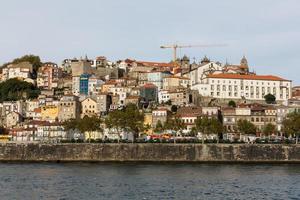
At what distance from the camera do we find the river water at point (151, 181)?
134 ft

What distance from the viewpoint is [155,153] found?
6975 cm

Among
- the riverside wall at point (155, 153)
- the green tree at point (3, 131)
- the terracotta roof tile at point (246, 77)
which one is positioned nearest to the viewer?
the riverside wall at point (155, 153)

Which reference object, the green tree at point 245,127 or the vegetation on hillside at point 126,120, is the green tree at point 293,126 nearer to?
the green tree at point 245,127

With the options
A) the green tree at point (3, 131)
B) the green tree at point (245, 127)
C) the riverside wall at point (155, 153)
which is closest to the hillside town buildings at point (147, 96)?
the green tree at point (3, 131)

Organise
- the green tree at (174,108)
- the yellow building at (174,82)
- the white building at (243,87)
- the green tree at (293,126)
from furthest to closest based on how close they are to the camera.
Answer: the yellow building at (174,82) < the white building at (243,87) < the green tree at (174,108) < the green tree at (293,126)

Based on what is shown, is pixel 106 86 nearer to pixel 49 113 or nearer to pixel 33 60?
pixel 49 113

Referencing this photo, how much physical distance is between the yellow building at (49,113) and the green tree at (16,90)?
15245 mm

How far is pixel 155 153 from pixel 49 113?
4299cm

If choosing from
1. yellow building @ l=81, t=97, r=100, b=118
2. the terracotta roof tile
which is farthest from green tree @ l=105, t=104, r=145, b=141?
the terracotta roof tile

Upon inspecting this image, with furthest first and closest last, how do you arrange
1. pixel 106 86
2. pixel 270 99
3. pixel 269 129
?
1. pixel 106 86
2. pixel 270 99
3. pixel 269 129

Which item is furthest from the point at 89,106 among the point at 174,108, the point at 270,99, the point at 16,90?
the point at 270,99

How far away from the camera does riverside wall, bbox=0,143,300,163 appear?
2687 inches

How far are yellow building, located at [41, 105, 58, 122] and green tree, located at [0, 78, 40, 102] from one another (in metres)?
15.2

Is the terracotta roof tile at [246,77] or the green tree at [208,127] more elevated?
the terracotta roof tile at [246,77]
